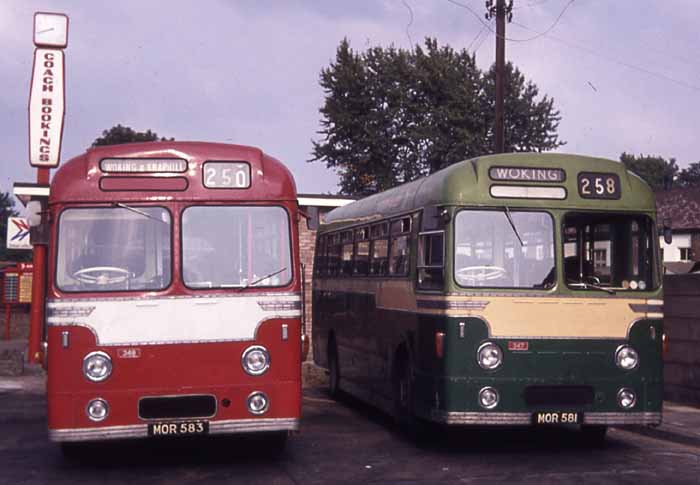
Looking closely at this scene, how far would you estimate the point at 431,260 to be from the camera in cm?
1185

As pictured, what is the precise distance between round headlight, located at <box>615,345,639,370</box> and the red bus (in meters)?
3.37

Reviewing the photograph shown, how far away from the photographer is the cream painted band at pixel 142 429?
391 inches

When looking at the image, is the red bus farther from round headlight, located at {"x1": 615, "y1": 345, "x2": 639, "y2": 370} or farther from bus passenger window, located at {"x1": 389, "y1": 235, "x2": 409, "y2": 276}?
round headlight, located at {"x1": 615, "y1": 345, "x2": 639, "y2": 370}

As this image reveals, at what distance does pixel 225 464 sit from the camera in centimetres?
1091

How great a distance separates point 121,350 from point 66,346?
0.49 meters

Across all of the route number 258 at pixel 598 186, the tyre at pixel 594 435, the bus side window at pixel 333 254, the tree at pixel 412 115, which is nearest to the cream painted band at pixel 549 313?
the route number 258 at pixel 598 186

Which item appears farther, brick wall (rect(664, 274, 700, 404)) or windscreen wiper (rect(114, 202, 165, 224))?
brick wall (rect(664, 274, 700, 404))

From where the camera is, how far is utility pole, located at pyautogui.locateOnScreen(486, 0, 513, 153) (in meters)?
23.8

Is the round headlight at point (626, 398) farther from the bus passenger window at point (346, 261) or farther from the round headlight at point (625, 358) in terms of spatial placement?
the bus passenger window at point (346, 261)

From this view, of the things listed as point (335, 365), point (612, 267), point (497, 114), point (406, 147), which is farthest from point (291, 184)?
point (406, 147)

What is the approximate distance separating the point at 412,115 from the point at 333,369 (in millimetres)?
39263

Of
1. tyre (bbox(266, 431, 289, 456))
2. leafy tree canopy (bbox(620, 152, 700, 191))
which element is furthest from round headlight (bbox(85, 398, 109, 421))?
leafy tree canopy (bbox(620, 152, 700, 191))

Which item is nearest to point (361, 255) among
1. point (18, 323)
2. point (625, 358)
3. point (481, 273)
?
point (481, 273)

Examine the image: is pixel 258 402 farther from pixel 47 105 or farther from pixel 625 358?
pixel 47 105
